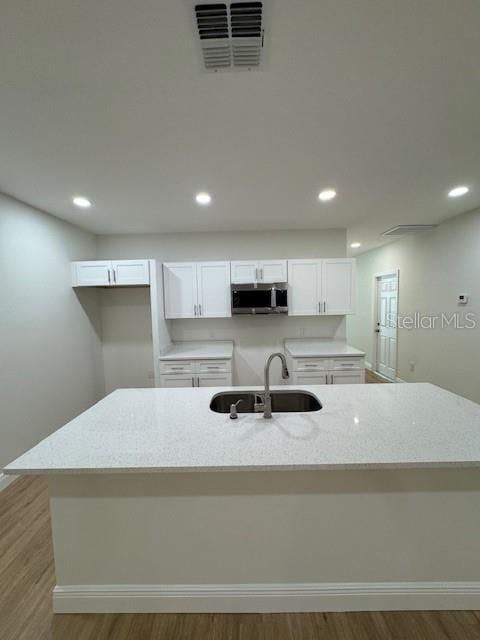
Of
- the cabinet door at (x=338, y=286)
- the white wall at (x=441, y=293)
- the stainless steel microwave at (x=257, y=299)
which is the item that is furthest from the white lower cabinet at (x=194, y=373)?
the white wall at (x=441, y=293)

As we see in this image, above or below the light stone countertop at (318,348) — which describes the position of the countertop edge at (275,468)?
below

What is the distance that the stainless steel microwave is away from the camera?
3.56 metres

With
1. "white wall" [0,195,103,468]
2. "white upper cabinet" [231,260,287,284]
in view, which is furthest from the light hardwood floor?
"white upper cabinet" [231,260,287,284]

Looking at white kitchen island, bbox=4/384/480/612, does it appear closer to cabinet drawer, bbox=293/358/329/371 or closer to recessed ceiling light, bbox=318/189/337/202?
cabinet drawer, bbox=293/358/329/371

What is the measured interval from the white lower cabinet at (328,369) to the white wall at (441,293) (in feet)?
5.14

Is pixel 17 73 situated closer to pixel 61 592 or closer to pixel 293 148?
pixel 293 148

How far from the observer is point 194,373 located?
136 inches

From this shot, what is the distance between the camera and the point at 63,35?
1.06 m

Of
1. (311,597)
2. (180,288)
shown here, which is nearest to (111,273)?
(180,288)

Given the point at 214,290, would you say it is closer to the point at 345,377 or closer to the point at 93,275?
the point at 93,275

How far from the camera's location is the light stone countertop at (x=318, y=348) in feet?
11.1

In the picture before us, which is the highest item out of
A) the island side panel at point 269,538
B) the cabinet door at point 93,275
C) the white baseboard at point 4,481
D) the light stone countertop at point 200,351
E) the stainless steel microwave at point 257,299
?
the cabinet door at point 93,275

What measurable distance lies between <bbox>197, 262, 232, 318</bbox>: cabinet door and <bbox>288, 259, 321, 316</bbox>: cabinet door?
0.89m

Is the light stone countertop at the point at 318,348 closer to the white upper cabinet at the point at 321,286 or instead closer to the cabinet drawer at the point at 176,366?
the white upper cabinet at the point at 321,286
